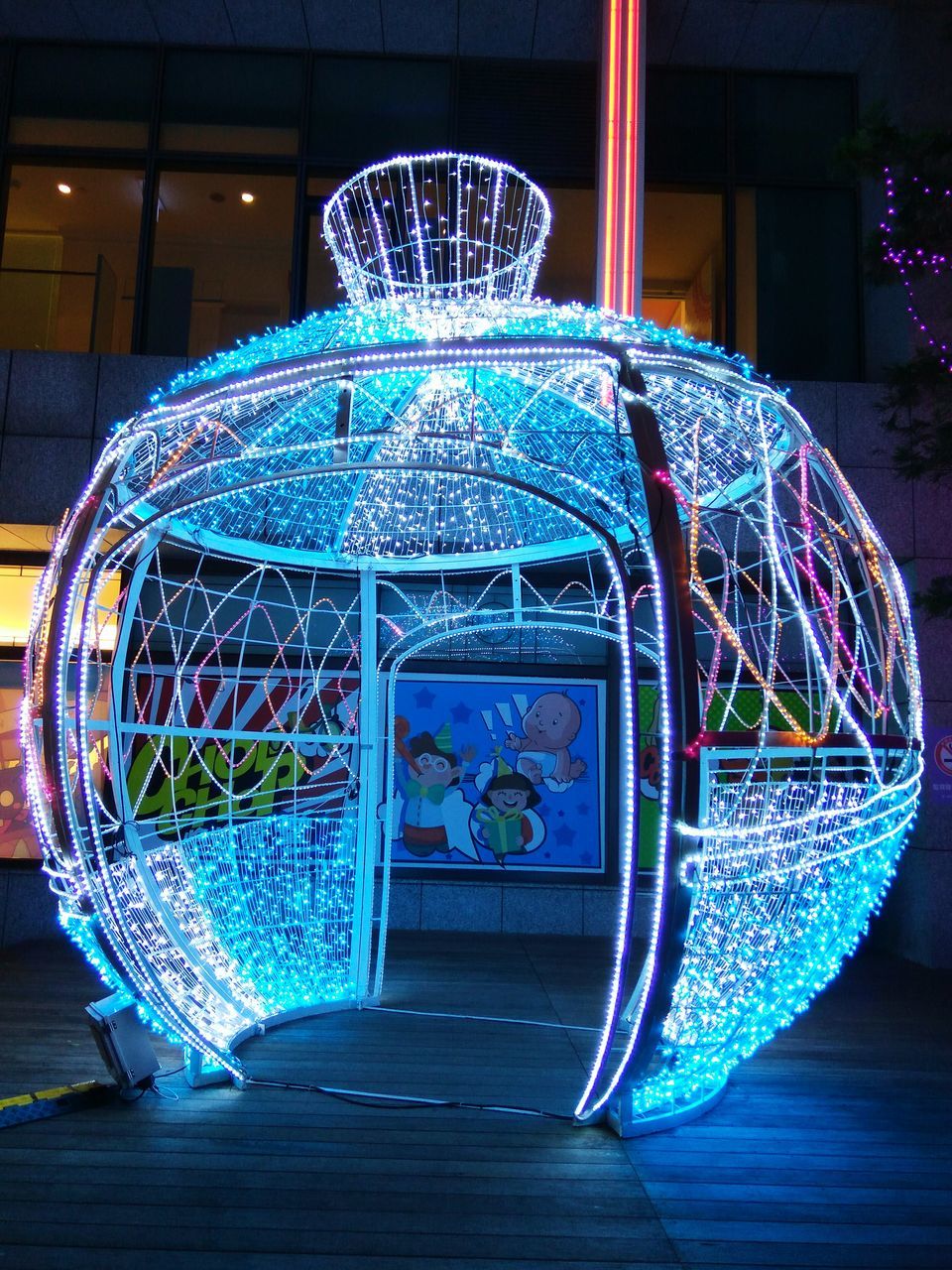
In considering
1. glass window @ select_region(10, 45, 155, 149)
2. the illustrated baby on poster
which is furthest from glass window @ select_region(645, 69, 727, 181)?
the illustrated baby on poster

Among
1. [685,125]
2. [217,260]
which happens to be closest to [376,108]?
[217,260]

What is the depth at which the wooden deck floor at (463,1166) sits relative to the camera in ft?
8.93

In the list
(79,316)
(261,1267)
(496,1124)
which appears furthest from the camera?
(79,316)

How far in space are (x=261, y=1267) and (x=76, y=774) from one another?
1.87 m

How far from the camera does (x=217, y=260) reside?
8422mm

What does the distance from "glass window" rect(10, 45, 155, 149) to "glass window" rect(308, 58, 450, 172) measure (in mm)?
1510

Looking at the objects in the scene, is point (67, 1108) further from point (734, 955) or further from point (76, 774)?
point (734, 955)

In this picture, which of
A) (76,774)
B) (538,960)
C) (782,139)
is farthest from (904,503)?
(76,774)

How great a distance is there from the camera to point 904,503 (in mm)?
7418

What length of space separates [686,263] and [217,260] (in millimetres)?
4034

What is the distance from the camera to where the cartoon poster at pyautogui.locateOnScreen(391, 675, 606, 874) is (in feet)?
25.2

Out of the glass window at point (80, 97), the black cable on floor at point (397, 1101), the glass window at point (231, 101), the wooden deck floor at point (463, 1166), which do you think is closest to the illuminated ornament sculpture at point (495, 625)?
the black cable on floor at point (397, 1101)

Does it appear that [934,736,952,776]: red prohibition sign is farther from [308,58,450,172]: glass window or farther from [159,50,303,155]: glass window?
[159,50,303,155]: glass window

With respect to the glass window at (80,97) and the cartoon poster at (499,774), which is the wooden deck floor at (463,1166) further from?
the glass window at (80,97)
